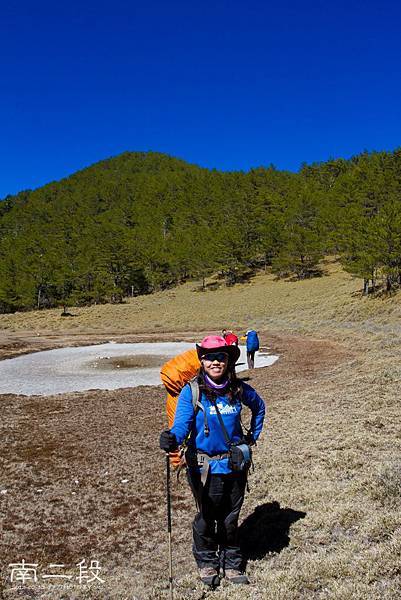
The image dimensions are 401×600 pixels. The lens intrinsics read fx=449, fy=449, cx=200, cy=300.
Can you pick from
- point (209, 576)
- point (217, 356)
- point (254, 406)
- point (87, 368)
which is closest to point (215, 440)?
point (254, 406)

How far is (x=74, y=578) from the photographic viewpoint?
5.34m

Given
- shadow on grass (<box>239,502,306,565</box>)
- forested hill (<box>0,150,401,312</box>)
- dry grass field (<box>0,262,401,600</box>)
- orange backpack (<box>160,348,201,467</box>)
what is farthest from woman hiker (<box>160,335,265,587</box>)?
forested hill (<box>0,150,401,312</box>)

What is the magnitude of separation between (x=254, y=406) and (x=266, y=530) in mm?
2313

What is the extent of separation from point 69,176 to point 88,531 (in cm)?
19876

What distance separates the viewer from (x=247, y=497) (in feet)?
23.4

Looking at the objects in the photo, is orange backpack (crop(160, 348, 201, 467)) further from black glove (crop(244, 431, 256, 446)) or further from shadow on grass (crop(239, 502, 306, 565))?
shadow on grass (crop(239, 502, 306, 565))

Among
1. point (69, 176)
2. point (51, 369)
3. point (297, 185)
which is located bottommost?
point (51, 369)

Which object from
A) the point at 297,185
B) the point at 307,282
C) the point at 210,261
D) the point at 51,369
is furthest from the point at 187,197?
Answer: the point at 51,369

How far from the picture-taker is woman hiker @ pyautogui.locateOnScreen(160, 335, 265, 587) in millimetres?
4188

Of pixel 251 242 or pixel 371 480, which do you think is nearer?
pixel 371 480

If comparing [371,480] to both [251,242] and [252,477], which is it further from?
[251,242]

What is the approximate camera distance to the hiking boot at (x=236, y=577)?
446cm

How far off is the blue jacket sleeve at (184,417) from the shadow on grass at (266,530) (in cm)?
198

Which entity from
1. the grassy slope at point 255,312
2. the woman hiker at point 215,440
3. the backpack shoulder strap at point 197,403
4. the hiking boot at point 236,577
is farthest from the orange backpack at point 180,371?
the grassy slope at point 255,312
